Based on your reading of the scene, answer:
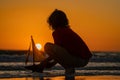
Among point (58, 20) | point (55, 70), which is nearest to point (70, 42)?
point (58, 20)

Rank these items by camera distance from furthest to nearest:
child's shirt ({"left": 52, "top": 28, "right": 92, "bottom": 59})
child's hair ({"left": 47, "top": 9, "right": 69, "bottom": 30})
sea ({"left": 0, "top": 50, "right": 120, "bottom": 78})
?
sea ({"left": 0, "top": 50, "right": 120, "bottom": 78}) < child's hair ({"left": 47, "top": 9, "right": 69, "bottom": 30}) < child's shirt ({"left": 52, "top": 28, "right": 92, "bottom": 59})

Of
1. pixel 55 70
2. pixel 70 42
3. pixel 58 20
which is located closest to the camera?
pixel 70 42

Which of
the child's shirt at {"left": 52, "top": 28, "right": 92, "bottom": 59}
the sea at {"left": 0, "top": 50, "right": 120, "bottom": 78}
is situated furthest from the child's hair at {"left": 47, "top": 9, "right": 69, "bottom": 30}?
the sea at {"left": 0, "top": 50, "right": 120, "bottom": 78}

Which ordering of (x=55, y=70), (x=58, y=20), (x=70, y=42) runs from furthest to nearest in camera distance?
(x=55, y=70)
(x=58, y=20)
(x=70, y=42)

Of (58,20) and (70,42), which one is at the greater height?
(58,20)

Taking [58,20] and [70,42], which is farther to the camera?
[58,20]

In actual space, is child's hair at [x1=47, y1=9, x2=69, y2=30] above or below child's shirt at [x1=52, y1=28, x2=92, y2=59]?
above

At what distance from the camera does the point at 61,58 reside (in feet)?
27.8

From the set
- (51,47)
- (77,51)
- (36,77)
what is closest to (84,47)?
(77,51)

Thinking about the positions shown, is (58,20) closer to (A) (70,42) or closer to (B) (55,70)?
(A) (70,42)

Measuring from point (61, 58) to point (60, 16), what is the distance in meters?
0.91

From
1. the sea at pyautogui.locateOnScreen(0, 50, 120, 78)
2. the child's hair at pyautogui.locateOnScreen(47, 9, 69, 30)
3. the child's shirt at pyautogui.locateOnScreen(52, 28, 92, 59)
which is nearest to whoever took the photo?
the child's shirt at pyautogui.locateOnScreen(52, 28, 92, 59)

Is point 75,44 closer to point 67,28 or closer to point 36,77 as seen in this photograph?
point 67,28

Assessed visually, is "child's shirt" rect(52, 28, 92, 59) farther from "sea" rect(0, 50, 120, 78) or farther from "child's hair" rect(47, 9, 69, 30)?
"sea" rect(0, 50, 120, 78)
